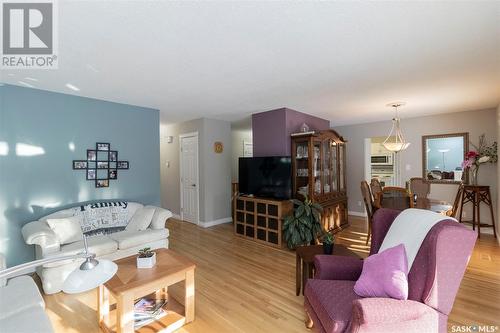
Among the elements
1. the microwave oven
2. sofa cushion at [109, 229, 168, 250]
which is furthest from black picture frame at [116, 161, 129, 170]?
the microwave oven

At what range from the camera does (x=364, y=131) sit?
5.70 meters

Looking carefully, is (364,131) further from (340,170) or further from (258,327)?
(258,327)

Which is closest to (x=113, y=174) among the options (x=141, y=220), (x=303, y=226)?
(x=141, y=220)

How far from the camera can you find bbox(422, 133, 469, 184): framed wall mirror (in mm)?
4539

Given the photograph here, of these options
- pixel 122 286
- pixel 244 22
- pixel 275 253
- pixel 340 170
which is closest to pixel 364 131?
pixel 340 170

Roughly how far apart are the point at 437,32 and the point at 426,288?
1.82 meters

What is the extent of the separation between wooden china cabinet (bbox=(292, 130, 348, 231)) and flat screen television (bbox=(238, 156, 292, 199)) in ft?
1.03

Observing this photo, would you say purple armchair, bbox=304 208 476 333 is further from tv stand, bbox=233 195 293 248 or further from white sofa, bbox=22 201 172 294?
white sofa, bbox=22 201 172 294

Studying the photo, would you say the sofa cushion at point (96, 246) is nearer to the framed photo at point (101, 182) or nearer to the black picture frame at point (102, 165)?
the framed photo at point (101, 182)

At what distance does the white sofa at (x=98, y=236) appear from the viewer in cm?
246

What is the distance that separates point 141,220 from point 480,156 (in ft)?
19.2

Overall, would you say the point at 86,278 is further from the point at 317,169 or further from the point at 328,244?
the point at 317,169

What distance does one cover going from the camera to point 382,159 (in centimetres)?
705
